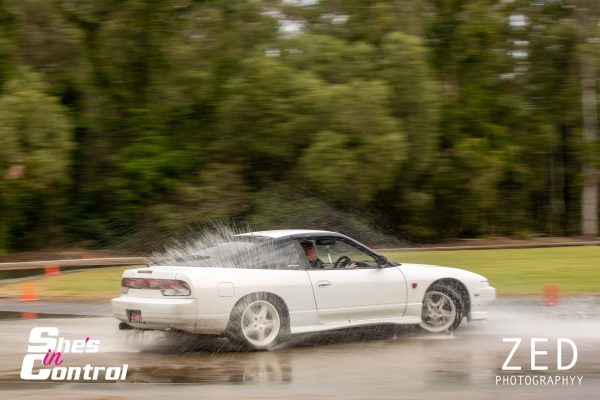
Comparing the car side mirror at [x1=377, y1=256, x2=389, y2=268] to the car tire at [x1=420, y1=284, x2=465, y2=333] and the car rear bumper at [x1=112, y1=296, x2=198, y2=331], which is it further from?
the car rear bumper at [x1=112, y1=296, x2=198, y2=331]

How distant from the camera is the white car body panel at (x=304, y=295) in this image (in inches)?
344

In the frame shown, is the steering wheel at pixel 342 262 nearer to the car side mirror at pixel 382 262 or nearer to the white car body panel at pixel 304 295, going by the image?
the white car body panel at pixel 304 295

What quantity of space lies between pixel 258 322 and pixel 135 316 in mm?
1308

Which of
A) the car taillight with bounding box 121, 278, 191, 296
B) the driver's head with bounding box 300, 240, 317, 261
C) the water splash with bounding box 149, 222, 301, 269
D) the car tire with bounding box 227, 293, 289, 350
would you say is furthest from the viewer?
the driver's head with bounding box 300, 240, 317, 261

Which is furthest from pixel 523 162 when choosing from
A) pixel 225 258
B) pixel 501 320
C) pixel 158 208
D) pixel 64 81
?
pixel 225 258

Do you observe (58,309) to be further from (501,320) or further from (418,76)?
(418,76)

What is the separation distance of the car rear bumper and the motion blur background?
2352cm

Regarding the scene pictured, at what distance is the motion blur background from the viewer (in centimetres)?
3394

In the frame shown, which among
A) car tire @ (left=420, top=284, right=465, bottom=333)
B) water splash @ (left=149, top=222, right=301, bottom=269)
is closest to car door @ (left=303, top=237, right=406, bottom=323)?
water splash @ (left=149, top=222, right=301, bottom=269)

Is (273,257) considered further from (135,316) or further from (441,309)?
(441,309)

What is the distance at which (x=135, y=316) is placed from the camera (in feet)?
29.5

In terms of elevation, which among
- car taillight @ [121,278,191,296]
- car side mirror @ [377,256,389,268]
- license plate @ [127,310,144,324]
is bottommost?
license plate @ [127,310,144,324]

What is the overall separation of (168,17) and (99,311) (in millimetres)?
25657

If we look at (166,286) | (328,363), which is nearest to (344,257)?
(328,363)
